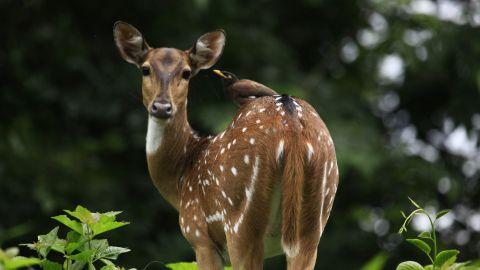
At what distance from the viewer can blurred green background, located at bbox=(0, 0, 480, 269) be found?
33.0 ft

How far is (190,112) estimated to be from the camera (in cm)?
991

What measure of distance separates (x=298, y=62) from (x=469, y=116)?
205cm

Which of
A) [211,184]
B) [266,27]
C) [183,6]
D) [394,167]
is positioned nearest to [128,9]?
[183,6]

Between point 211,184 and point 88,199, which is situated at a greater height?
point 211,184

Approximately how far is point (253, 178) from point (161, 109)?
58 cm

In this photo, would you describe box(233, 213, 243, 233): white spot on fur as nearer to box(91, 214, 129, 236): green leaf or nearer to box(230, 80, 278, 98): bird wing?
box(91, 214, 129, 236): green leaf

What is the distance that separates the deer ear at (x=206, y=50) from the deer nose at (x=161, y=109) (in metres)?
0.47

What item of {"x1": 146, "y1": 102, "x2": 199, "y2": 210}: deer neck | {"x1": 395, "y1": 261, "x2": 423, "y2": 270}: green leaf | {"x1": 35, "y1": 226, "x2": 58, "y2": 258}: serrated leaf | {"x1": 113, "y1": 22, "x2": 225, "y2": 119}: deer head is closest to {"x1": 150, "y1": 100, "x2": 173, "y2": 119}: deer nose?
{"x1": 113, "y1": 22, "x2": 225, "y2": 119}: deer head

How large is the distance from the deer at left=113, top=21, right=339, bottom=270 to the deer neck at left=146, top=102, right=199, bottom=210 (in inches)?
0.8

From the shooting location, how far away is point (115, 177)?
10.8 m

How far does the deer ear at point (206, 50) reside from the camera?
4730 millimetres

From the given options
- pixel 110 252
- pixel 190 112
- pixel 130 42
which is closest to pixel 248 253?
pixel 110 252

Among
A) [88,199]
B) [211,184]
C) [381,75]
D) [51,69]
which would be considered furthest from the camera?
[381,75]

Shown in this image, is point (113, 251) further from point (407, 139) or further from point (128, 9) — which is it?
point (407, 139)
